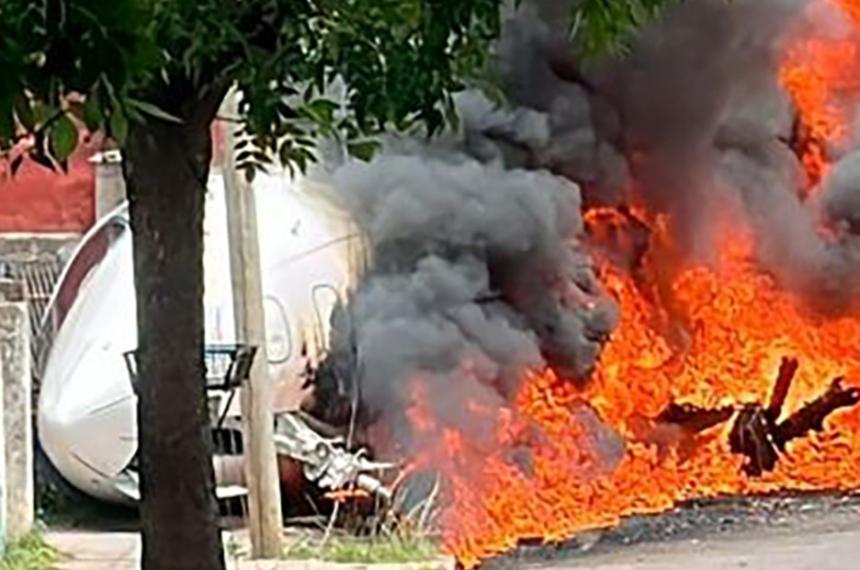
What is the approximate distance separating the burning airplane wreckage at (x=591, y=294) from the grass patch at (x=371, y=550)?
301 mm

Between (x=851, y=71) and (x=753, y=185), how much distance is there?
1220mm

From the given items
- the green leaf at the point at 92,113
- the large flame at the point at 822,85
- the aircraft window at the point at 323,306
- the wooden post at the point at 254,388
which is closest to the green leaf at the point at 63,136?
the green leaf at the point at 92,113

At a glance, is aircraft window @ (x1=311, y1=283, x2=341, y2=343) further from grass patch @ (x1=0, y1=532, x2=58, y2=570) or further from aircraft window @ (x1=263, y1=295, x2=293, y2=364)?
grass patch @ (x1=0, y1=532, x2=58, y2=570)

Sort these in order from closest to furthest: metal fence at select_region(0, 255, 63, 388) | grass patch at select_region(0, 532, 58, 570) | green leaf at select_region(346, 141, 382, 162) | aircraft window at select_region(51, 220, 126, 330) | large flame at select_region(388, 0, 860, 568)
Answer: green leaf at select_region(346, 141, 382, 162)
grass patch at select_region(0, 532, 58, 570)
large flame at select_region(388, 0, 860, 568)
aircraft window at select_region(51, 220, 126, 330)
metal fence at select_region(0, 255, 63, 388)

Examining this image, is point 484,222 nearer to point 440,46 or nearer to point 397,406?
point 397,406

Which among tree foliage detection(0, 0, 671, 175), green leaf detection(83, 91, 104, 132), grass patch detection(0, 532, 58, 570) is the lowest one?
grass patch detection(0, 532, 58, 570)

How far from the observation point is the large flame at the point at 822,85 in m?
14.2

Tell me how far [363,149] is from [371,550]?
20.8ft

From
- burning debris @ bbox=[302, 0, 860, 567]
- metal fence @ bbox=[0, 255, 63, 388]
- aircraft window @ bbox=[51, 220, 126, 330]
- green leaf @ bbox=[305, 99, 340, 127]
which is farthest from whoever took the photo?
metal fence @ bbox=[0, 255, 63, 388]

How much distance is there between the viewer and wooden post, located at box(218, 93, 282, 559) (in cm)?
963

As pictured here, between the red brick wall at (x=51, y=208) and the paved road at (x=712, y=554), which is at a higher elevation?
the red brick wall at (x=51, y=208)

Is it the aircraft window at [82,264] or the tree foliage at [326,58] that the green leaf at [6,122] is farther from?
the aircraft window at [82,264]

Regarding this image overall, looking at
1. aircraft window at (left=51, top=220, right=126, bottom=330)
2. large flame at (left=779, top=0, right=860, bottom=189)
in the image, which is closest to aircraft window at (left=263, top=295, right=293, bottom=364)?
aircraft window at (left=51, top=220, right=126, bottom=330)

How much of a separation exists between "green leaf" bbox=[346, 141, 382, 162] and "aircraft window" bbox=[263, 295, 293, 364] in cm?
788
